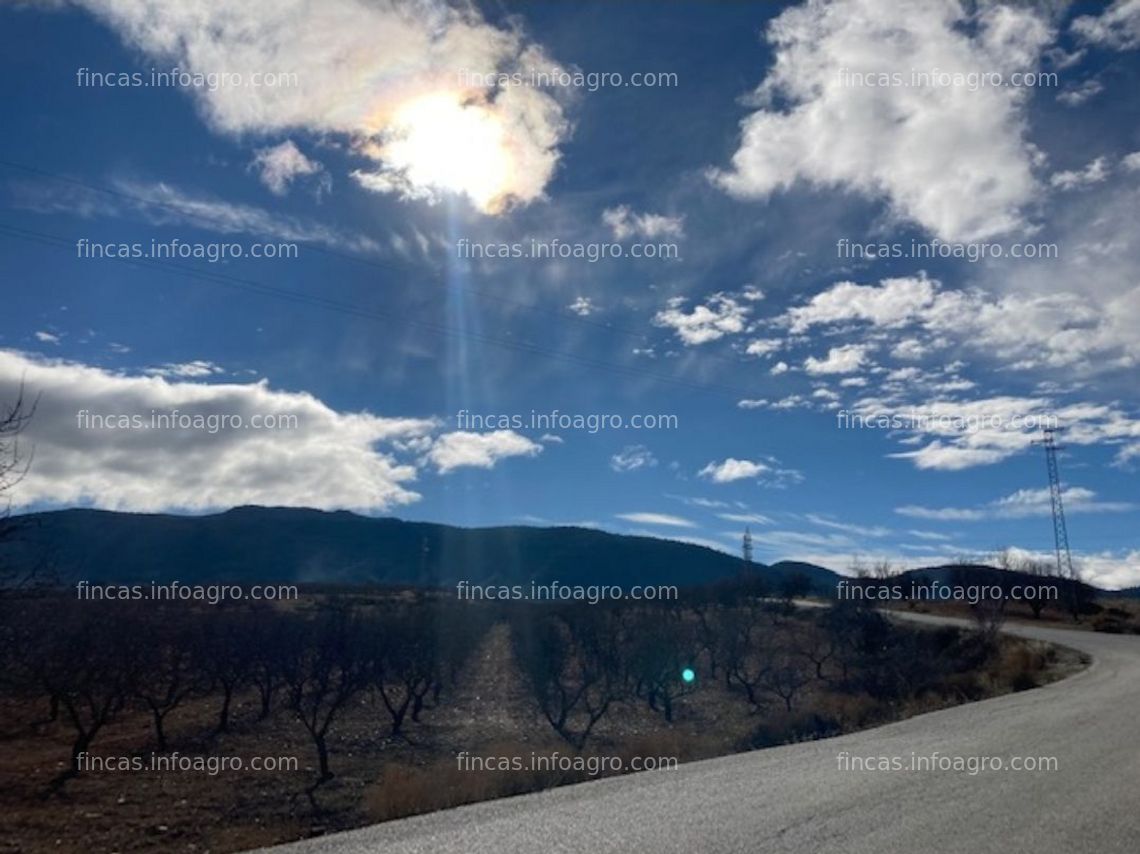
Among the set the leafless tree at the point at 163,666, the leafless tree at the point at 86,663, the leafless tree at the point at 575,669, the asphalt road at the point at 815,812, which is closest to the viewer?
the asphalt road at the point at 815,812

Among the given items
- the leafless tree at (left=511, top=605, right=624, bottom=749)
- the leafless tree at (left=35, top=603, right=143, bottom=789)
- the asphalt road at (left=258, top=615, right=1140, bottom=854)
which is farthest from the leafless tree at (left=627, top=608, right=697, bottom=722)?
the asphalt road at (left=258, top=615, right=1140, bottom=854)

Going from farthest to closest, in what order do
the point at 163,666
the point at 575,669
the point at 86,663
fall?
the point at 575,669, the point at 163,666, the point at 86,663

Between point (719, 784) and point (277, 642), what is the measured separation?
2894cm

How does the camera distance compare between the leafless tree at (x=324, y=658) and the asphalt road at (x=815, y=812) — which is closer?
the asphalt road at (x=815, y=812)

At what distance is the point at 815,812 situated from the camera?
314 inches

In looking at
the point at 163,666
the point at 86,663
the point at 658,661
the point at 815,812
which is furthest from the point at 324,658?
the point at 815,812

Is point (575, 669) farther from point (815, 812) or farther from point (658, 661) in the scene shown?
point (815, 812)

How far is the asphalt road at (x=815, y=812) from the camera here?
23.2ft

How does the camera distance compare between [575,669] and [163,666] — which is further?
[575,669]

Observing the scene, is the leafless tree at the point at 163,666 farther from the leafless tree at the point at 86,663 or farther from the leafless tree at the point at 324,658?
the leafless tree at the point at 324,658

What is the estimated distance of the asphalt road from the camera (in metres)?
7.09

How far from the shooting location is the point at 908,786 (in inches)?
361

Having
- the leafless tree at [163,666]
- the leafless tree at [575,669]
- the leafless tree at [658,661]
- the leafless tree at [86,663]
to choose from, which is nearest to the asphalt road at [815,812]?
the leafless tree at [575,669]

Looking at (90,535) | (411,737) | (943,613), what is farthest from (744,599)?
(90,535)
